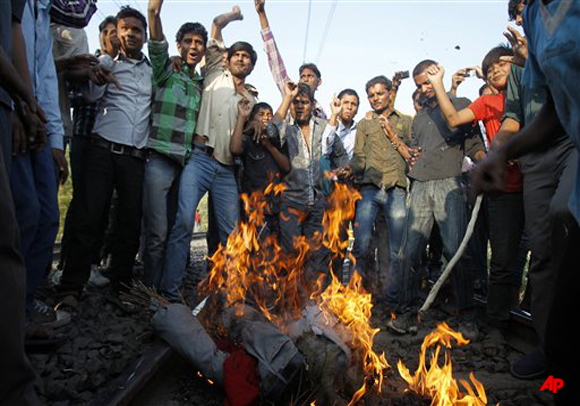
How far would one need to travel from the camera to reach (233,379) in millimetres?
2674

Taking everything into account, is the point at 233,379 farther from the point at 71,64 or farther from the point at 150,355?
the point at 71,64

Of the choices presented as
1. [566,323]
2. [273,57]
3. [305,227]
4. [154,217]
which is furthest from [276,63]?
[566,323]

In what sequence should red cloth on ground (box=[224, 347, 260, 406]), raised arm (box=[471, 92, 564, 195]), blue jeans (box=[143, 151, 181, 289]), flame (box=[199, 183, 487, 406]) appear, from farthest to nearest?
1. blue jeans (box=[143, 151, 181, 289])
2. flame (box=[199, 183, 487, 406])
3. red cloth on ground (box=[224, 347, 260, 406])
4. raised arm (box=[471, 92, 564, 195])

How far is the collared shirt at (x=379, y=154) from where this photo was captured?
6242 mm

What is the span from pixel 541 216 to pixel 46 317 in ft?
14.6

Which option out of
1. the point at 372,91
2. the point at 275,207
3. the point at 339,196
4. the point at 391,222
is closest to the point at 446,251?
the point at 391,222

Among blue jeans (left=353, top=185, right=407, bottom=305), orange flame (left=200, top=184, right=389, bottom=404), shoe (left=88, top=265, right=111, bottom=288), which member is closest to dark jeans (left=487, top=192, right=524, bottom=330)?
orange flame (left=200, top=184, right=389, bottom=404)

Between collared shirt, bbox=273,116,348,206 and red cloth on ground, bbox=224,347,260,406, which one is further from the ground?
collared shirt, bbox=273,116,348,206

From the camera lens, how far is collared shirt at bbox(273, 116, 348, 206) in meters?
6.26

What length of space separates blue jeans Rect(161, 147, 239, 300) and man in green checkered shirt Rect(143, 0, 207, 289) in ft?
0.42

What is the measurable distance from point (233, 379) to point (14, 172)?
2.12 m

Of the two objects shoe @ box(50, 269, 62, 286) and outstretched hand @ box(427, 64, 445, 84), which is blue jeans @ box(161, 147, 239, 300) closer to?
shoe @ box(50, 269, 62, 286)

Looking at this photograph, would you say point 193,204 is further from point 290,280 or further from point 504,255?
point 504,255

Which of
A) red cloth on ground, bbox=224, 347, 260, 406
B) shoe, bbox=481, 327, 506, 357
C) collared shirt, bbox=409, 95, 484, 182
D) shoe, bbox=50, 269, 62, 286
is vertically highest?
collared shirt, bbox=409, 95, 484, 182
